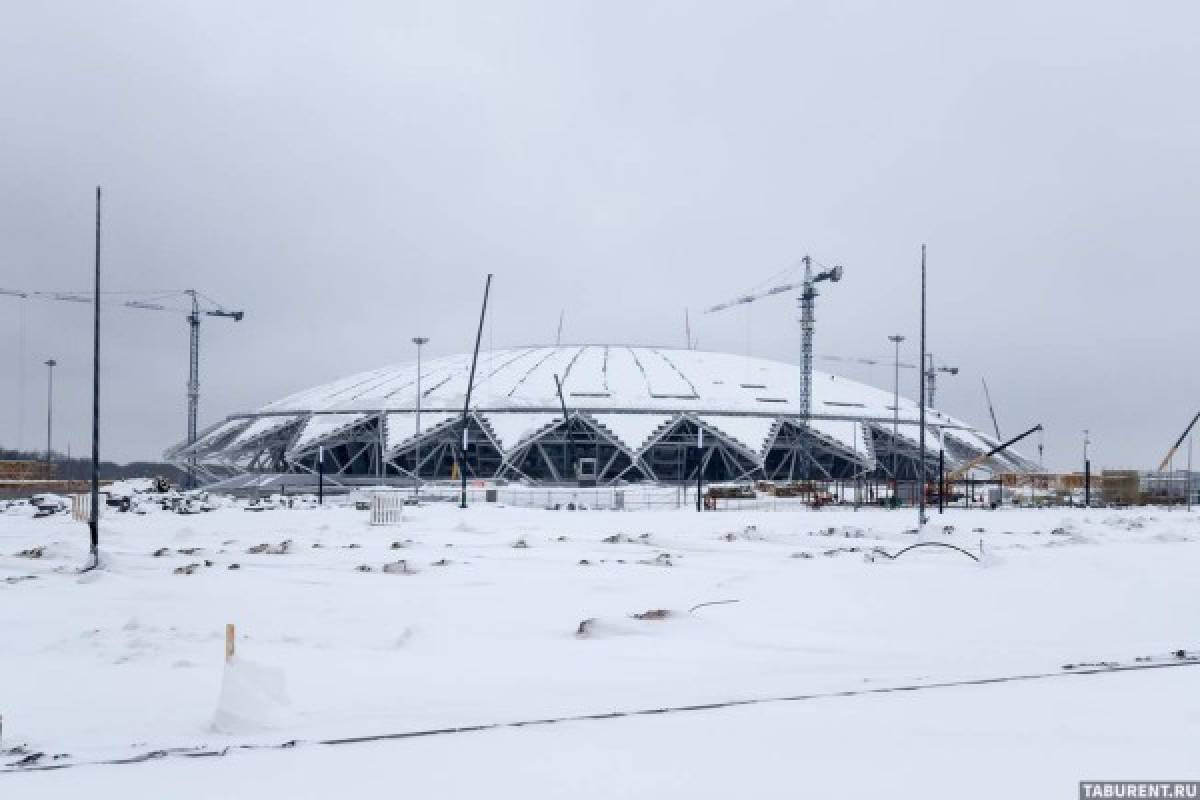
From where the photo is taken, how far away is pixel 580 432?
56406mm

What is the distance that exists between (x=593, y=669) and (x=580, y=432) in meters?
47.2

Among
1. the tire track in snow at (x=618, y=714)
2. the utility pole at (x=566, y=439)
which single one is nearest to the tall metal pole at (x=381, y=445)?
the utility pole at (x=566, y=439)

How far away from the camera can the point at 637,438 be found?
177 ft

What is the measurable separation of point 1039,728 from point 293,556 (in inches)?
645

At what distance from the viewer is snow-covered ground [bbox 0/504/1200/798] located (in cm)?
545

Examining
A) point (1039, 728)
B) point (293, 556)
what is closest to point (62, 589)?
point (293, 556)

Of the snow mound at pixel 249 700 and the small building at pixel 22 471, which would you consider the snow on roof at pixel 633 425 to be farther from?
the snow mound at pixel 249 700

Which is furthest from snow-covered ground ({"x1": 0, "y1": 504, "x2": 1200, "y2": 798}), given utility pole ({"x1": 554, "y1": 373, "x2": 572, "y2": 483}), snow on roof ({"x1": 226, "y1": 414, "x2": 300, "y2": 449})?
snow on roof ({"x1": 226, "y1": 414, "x2": 300, "y2": 449})

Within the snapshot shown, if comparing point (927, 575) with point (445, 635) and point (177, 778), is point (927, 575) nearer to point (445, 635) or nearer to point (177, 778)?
point (445, 635)

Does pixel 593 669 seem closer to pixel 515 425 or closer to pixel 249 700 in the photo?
pixel 249 700

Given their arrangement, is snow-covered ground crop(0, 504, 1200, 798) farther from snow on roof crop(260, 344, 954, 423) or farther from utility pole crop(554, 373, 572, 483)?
snow on roof crop(260, 344, 954, 423)

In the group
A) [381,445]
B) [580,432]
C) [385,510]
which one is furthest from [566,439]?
[385,510]

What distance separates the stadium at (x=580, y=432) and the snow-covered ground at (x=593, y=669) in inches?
1382

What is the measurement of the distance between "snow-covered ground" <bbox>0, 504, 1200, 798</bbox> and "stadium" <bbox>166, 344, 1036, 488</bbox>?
35.1 metres
